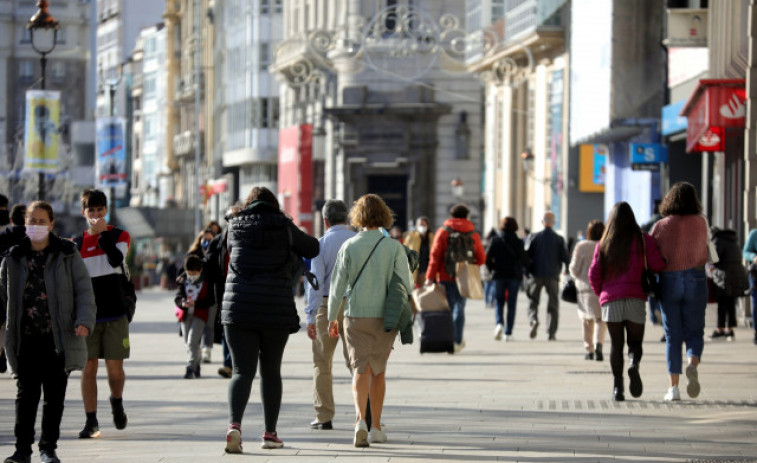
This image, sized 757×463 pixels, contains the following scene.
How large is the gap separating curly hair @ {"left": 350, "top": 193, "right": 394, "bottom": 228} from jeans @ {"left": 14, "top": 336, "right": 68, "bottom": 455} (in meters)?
2.32

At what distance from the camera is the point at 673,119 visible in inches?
1344

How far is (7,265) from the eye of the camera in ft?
38.1

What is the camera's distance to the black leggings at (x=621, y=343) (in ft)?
51.0

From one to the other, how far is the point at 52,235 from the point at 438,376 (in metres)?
7.90

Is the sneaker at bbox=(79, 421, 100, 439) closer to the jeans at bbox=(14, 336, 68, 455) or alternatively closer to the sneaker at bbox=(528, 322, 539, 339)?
the jeans at bbox=(14, 336, 68, 455)

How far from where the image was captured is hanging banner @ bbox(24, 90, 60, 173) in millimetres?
50719

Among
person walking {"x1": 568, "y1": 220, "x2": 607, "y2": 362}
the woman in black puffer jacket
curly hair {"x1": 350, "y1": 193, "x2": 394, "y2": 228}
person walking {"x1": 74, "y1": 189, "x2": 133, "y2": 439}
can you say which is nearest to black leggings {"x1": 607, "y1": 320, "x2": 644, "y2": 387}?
curly hair {"x1": 350, "y1": 193, "x2": 394, "y2": 228}

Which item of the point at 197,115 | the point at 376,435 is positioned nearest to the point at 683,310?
the point at 376,435

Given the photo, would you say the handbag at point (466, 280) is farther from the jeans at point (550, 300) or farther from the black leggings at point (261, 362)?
the black leggings at point (261, 362)

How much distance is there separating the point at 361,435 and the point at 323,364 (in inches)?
64.3

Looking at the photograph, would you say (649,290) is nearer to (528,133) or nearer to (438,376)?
(438,376)

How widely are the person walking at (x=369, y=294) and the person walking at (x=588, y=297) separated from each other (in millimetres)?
8277

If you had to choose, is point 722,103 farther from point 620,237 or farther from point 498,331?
point 620,237

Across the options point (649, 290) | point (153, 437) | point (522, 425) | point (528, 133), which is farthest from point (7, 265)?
point (528, 133)
